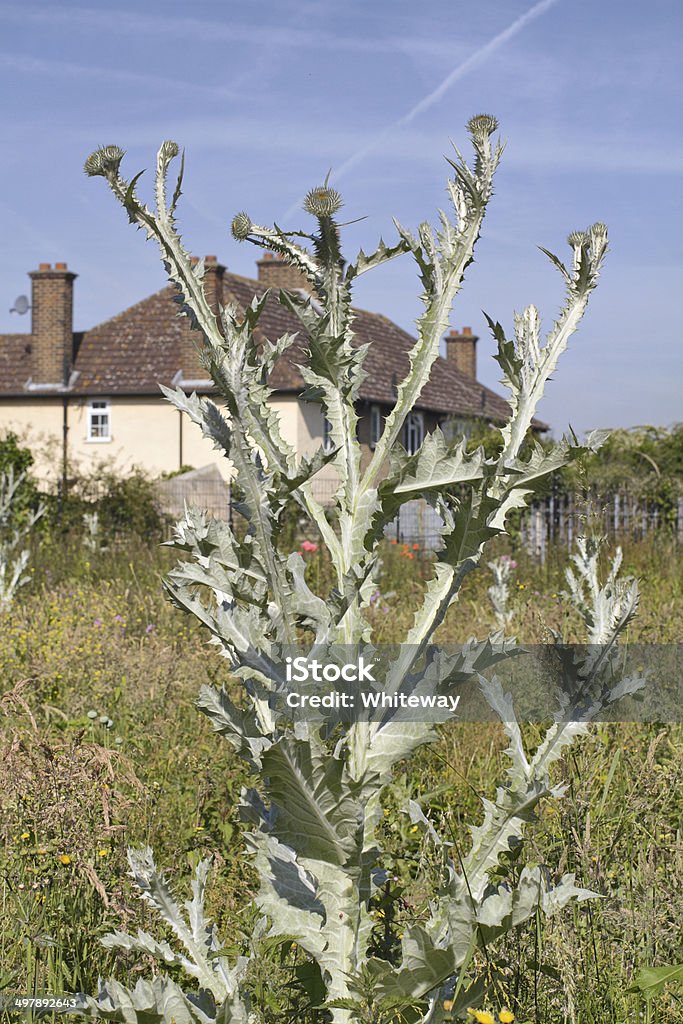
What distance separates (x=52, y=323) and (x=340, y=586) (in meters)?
31.2

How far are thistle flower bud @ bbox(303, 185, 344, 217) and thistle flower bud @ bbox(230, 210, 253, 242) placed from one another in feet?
0.84

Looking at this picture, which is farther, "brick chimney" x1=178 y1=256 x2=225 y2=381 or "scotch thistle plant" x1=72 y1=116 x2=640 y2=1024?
"brick chimney" x1=178 y1=256 x2=225 y2=381

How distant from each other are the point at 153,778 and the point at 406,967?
276cm

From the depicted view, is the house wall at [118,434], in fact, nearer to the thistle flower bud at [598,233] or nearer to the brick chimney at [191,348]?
the brick chimney at [191,348]

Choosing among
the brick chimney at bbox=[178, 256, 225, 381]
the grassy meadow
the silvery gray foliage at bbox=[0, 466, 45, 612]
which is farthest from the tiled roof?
the grassy meadow

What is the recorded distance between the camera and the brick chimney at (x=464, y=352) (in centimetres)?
3966

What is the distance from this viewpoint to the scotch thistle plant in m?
2.08

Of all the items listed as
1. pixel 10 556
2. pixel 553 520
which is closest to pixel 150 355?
pixel 553 520

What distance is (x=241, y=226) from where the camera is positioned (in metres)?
2.33

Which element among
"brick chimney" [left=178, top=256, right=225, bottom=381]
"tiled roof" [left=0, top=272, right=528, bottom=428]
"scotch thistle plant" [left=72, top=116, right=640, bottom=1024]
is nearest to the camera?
"scotch thistle plant" [left=72, top=116, right=640, bottom=1024]

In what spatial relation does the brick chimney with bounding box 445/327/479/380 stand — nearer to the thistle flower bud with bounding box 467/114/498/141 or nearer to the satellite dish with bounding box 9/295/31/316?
the satellite dish with bounding box 9/295/31/316

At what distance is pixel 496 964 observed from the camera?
287cm

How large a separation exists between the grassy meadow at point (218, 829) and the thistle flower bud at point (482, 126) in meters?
1.94

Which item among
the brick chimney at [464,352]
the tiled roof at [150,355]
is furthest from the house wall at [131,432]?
the brick chimney at [464,352]
